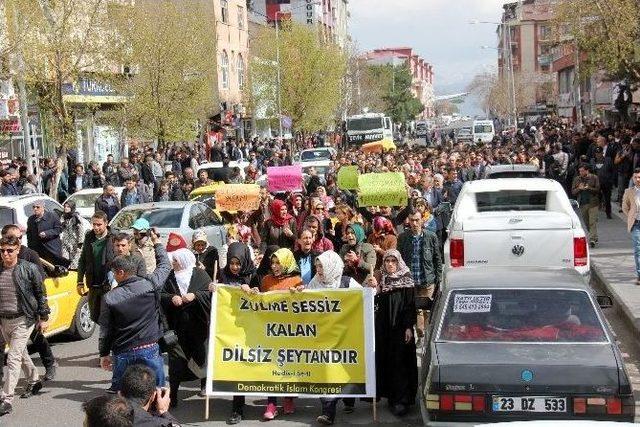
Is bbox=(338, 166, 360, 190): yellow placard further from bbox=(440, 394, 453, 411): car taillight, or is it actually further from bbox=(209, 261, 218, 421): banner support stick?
bbox=(440, 394, 453, 411): car taillight

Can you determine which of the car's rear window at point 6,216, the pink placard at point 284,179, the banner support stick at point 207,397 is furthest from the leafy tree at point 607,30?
the banner support stick at point 207,397

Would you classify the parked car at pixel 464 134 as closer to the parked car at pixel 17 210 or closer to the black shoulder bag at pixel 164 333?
the parked car at pixel 17 210

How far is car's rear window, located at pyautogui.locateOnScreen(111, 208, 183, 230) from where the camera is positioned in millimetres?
19625

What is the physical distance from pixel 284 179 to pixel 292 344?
42.4 ft

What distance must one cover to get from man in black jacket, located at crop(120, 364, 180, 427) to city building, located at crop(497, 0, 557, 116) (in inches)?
4123

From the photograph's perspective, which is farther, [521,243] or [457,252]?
[457,252]

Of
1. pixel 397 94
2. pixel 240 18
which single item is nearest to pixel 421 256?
pixel 240 18

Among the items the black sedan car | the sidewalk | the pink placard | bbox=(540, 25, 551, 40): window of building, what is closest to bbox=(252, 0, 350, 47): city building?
bbox=(540, 25, 551, 40): window of building

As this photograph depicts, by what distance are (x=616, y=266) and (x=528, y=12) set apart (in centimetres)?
12103

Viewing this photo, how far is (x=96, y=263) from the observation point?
1263 centimetres

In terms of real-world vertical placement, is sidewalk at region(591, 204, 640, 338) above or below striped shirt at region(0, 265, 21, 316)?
below

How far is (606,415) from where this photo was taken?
25.4 ft

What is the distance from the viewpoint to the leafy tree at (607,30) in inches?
1185

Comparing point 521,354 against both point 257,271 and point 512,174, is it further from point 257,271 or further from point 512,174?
point 512,174
